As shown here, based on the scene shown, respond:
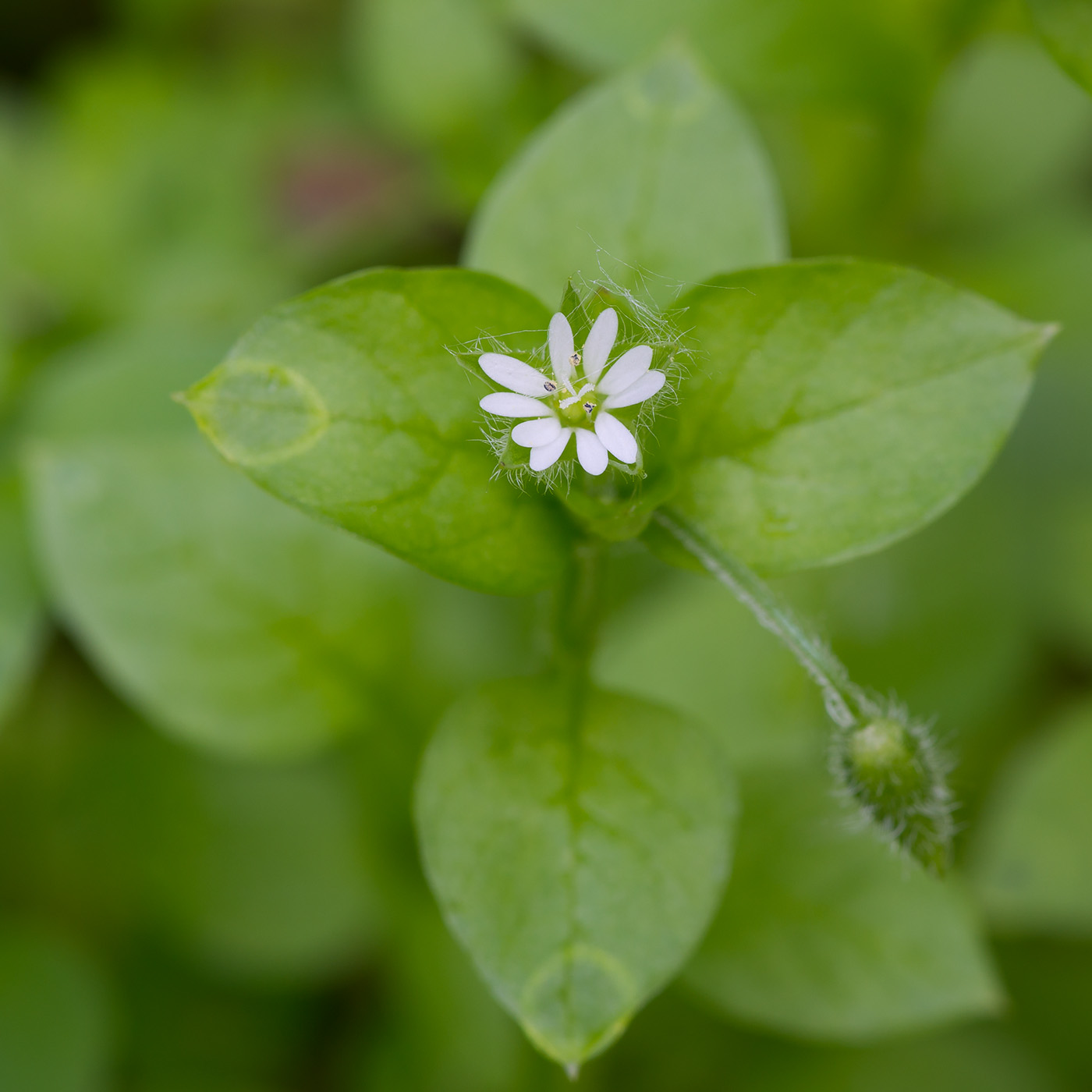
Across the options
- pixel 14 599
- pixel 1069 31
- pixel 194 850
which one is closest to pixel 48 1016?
pixel 194 850

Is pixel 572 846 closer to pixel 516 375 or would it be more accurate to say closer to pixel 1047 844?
pixel 516 375

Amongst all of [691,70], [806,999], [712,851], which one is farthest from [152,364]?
[806,999]

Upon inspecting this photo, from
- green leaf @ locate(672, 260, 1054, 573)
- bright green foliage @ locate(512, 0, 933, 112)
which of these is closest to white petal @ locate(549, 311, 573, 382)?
green leaf @ locate(672, 260, 1054, 573)

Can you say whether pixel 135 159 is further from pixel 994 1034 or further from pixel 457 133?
pixel 994 1034

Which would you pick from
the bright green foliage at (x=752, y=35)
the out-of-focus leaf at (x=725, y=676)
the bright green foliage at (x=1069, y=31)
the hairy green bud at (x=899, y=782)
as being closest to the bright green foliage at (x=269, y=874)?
the out-of-focus leaf at (x=725, y=676)

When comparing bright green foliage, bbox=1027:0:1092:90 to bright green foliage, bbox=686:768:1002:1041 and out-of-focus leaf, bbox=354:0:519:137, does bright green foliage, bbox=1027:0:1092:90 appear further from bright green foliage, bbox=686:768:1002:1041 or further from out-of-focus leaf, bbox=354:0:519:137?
out-of-focus leaf, bbox=354:0:519:137

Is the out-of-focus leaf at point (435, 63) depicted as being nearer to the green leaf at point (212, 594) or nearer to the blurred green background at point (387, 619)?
the blurred green background at point (387, 619)

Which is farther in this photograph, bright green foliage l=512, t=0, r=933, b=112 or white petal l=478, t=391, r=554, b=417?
bright green foliage l=512, t=0, r=933, b=112
